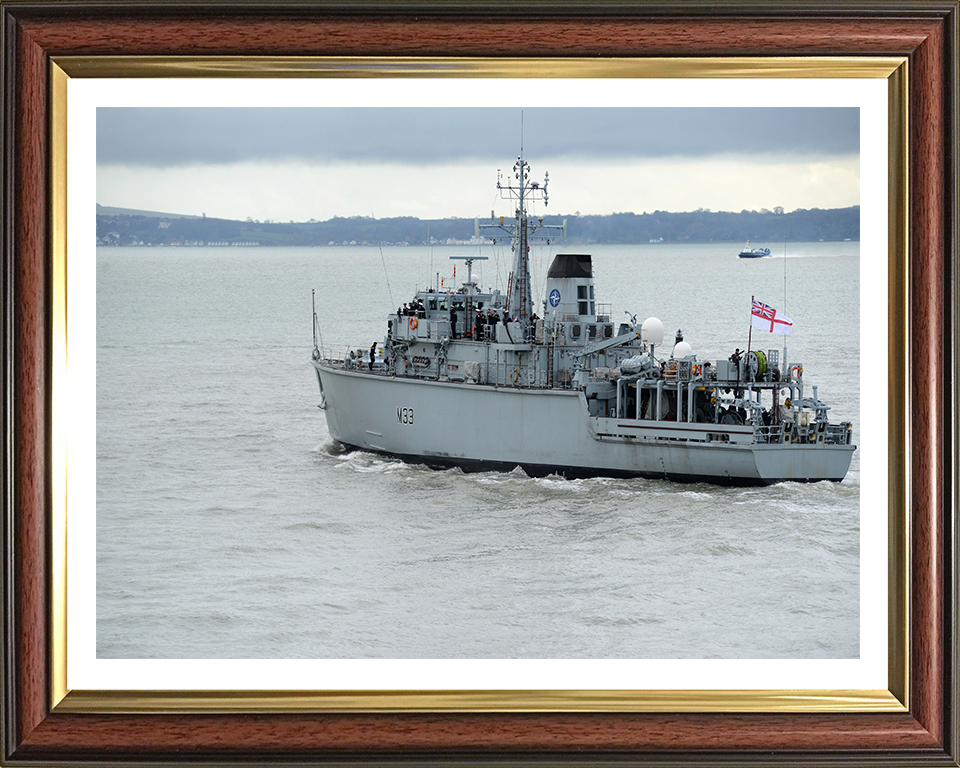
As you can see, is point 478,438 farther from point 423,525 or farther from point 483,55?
point 483,55

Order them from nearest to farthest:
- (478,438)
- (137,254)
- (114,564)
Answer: (114,564), (137,254), (478,438)

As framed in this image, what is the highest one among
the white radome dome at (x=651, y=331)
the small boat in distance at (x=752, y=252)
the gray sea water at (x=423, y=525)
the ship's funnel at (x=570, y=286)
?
the ship's funnel at (x=570, y=286)

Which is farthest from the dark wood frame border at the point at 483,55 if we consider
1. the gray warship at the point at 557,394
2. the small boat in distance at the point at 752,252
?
the gray warship at the point at 557,394

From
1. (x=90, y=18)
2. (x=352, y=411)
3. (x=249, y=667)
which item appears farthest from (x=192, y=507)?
(x=352, y=411)

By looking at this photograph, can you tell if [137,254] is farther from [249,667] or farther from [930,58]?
[930,58]

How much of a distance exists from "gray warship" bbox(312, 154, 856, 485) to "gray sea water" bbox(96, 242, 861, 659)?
2.32ft

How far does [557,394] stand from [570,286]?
13.2 ft

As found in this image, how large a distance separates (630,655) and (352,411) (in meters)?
22.7

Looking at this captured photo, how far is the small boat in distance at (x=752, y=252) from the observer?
13673 mm

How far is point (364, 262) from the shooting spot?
1991 cm

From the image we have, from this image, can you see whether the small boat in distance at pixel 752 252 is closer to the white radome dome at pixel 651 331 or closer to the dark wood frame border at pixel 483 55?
the dark wood frame border at pixel 483 55

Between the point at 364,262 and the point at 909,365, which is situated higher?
the point at 364,262

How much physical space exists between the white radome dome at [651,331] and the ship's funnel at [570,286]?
10.7ft

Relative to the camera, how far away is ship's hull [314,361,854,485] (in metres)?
24.1
